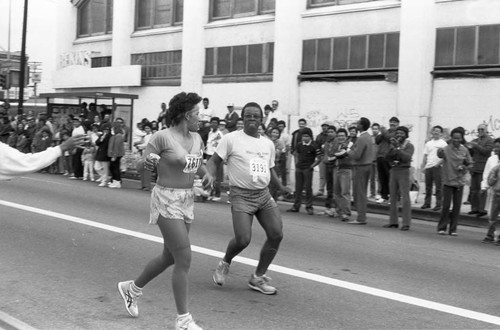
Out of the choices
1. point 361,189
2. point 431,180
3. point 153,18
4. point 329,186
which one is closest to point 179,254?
point 361,189

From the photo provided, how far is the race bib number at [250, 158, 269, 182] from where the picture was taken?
661 cm

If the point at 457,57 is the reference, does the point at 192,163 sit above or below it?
below

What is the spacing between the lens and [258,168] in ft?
21.8

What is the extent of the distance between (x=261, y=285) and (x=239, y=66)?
66.6ft

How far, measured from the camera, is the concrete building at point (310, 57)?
1914 cm

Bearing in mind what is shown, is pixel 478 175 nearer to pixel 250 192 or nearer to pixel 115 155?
pixel 250 192

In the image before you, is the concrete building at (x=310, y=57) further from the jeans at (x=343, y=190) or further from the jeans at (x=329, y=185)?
the jeans at (x=343, y=190)

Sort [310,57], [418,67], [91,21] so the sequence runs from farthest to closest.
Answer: [91,21] → [310,57] → [418,67]

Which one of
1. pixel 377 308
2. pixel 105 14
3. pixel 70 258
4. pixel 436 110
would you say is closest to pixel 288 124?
pixel 436 110

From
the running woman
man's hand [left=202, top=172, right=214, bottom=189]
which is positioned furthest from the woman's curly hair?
man's hand [left=202, top=172, right=214, bottom=189]

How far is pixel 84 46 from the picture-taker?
34.3 metres

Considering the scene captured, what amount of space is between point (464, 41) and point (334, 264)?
1317 cm

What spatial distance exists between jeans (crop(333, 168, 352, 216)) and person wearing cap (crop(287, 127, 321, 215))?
2.29ft

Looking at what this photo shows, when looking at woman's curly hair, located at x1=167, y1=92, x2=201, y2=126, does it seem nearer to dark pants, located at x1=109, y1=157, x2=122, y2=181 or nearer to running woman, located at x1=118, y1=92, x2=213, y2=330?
running woman, located at x1=118, y1=92, x2=213, y2=330
